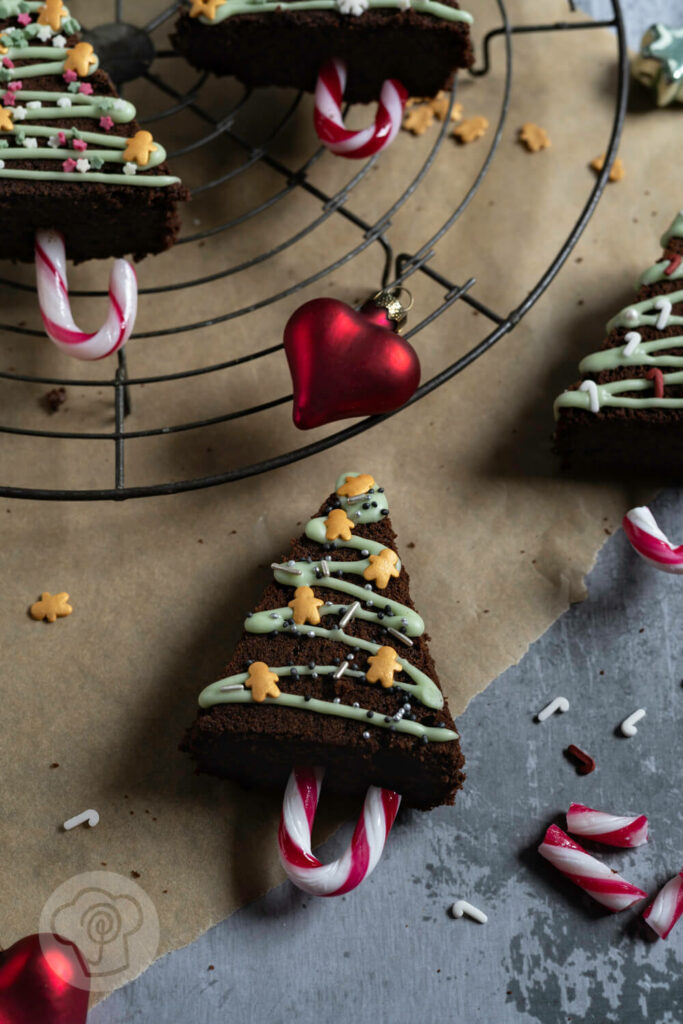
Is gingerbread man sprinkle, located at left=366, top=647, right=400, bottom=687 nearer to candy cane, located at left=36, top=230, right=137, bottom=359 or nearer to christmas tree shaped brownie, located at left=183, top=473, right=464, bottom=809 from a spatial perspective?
christmas tree shaped brownie, located at left=183, top=473, right=464, bottom=809

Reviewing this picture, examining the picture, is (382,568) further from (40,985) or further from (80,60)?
(80,60)

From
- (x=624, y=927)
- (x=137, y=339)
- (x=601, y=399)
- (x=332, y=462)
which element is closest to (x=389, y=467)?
(x=332, y=462)

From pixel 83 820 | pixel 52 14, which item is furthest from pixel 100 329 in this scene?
pixel 83 820

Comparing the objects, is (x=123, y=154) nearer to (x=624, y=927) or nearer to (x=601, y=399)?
(x=601, y=399)

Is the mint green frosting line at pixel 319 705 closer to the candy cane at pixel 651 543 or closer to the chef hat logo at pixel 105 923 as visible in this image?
the chef hat logo at pixel 105 923

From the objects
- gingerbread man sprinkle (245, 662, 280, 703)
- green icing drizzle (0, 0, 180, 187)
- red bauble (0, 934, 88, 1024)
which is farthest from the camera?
green icing drizzle (0, 0, 180, 187)

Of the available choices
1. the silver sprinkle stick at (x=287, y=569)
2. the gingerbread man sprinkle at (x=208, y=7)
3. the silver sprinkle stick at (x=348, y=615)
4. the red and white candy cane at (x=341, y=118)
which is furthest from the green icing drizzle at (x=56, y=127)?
the silver sprinkle stick at (x=348, y=615)

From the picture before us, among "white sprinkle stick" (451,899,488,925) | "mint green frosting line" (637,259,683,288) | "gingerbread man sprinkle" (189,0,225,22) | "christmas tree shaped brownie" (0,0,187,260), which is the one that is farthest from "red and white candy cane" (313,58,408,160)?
"white sprinkle stick" (451,899,488,925)
